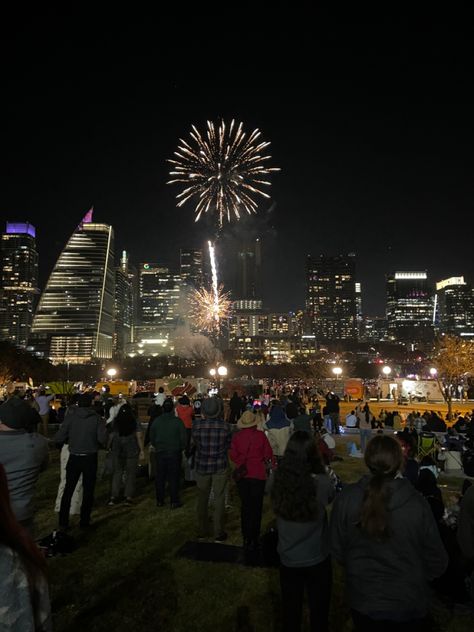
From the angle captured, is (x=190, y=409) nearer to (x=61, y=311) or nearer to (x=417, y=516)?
(x=417, y=516)

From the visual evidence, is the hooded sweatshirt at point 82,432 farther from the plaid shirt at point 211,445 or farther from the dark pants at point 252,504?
the dark pants at point 252,504

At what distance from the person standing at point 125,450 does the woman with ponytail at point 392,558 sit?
618 cm

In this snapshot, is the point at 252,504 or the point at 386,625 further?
the point at 252,504

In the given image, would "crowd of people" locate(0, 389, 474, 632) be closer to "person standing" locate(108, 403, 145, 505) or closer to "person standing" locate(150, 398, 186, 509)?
"person standing" locate(150, 398, 186, 509)

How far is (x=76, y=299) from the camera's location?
174m

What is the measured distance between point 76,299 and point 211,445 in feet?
586

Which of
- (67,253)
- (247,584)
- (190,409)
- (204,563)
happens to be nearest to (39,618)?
(247,584)

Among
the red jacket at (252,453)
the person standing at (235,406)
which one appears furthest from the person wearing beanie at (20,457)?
the person standing at (235,406)

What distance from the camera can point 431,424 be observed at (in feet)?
48.4

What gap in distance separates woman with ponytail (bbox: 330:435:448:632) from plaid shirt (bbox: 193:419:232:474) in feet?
12.7

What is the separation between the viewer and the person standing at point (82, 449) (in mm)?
6941

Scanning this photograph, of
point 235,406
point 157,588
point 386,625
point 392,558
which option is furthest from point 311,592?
point 235,406

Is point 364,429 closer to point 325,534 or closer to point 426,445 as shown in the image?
point 426,445

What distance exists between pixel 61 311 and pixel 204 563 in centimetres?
18210
